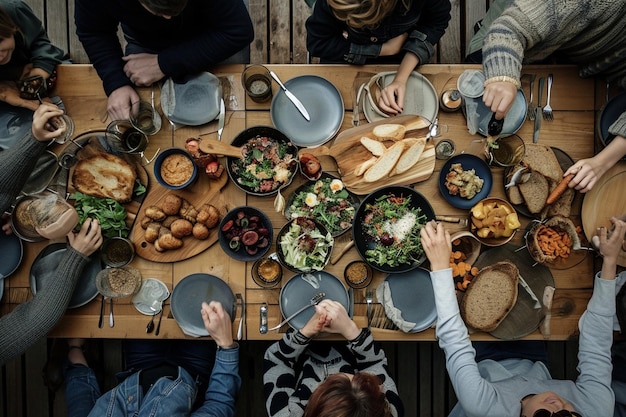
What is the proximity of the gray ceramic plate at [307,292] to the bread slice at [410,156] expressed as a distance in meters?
0.59

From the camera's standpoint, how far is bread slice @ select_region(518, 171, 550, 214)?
1988 mm

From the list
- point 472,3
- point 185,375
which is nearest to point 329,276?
point 185,375

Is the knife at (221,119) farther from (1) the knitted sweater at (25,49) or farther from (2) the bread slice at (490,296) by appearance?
(2) the bread slice at (490,296)

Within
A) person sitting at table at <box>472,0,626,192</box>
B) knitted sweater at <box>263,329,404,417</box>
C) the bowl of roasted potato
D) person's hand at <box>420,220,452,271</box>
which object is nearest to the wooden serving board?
knitted sweater at <box>263,329,404,417</box>

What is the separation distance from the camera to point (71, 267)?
6.48 ft

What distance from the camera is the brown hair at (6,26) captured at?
1878mm

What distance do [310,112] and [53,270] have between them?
54.6 inches

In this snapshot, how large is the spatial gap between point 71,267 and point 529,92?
2.23 metres

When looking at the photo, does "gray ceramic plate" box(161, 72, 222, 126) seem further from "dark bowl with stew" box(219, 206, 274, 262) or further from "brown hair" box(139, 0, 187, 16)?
"dark bowl with stew" box(219, 206, 274, 262)

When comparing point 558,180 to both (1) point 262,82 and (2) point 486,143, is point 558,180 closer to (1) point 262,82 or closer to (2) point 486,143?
(2) point 486,143

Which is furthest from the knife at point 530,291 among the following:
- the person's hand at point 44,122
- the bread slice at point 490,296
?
the person's hand at point 44,122

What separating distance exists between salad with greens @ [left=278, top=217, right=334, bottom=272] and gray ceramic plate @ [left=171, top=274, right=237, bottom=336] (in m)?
0.33

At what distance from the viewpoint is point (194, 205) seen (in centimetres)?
206

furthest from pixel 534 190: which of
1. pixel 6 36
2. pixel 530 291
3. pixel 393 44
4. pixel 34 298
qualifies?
pixel 6 36
